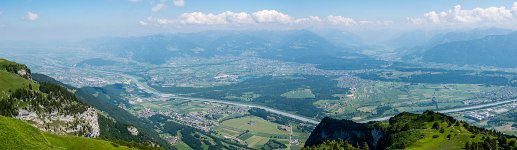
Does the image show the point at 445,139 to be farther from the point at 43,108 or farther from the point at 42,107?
the point at 42,107

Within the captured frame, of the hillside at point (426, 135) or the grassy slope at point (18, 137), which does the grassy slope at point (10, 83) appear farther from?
the grassy slope at point (18, 137)

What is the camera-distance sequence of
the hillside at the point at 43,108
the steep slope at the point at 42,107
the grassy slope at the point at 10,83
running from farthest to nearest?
the grassy slope at the point at 10,83 → the steep slope at the point at 42,107 → the hillside at the point at 43,108

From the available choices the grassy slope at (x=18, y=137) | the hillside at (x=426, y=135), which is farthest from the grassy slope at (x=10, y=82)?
the grassy slope at (x=18, y=137)

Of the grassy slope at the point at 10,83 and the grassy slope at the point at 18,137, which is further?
the grassy slope at the point at 10,83

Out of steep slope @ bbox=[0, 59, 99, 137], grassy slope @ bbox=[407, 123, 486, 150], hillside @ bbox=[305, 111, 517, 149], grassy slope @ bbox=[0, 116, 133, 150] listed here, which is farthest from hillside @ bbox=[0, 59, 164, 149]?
grassy slope @ bbox=[407, 123, 486, 150]

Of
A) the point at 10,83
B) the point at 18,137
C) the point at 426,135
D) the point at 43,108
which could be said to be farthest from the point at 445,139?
the point at 10,83

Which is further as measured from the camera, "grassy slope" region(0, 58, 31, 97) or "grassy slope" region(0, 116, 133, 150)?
"grassy slope" region(0, 58, 31, 97)

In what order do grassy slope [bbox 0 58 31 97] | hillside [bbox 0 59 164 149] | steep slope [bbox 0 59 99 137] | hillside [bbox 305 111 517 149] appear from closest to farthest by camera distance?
hillside [bbox 305 111 517 149] → hillside [bbox 0 59 164 149] → steep slope [bbox 0 59 99 137] → grassy slope [bbox 0 58 31 97]

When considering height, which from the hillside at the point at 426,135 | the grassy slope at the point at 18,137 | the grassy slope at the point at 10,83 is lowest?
the hillside at the point at 426,135

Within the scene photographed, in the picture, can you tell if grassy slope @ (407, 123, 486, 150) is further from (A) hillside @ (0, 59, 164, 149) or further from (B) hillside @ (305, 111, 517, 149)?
(A) hillside @ (0, 59, 164, 149)
